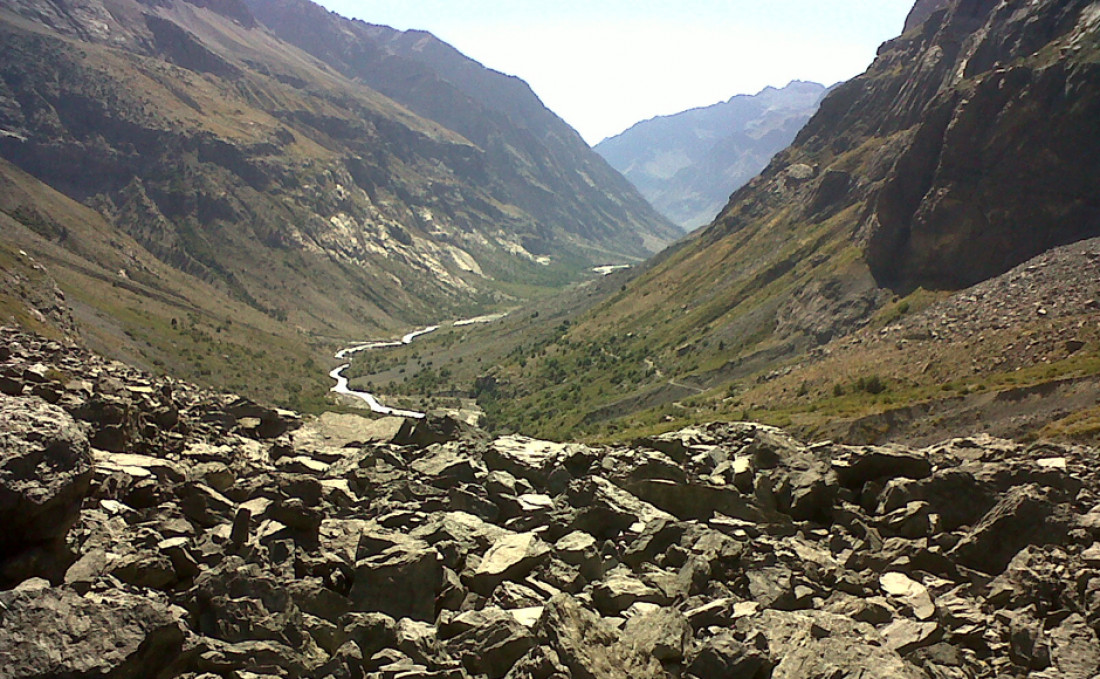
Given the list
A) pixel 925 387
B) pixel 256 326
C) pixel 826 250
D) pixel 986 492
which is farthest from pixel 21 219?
pixel 986 492

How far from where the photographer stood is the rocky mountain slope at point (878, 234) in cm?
7200

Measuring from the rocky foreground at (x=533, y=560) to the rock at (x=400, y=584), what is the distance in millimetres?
51

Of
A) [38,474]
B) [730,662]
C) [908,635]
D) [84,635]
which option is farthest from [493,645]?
[38,474]

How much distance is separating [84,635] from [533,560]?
9.21m

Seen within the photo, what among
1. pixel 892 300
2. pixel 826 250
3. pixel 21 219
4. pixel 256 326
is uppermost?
pixel 826 250

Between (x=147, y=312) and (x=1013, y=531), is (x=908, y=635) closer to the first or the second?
(x=1013, y=531)

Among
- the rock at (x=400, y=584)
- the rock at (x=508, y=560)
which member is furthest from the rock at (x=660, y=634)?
the rock at (x=400, y=584)

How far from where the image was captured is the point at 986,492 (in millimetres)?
20531

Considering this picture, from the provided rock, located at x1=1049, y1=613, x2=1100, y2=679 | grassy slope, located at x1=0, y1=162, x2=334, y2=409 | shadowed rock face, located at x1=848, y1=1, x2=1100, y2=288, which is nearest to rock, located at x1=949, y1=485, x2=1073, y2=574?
rock, located at x1=1049, y1=613, x2=1100, y2=679

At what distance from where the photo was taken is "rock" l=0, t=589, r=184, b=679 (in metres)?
9.98

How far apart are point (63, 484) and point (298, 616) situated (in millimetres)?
4968

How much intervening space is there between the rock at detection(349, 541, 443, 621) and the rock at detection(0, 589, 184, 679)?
4.28 m

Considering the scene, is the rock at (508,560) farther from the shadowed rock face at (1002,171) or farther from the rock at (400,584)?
the shadowed rock face at (1002,171)

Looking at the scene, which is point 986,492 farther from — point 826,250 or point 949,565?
point 826,250
